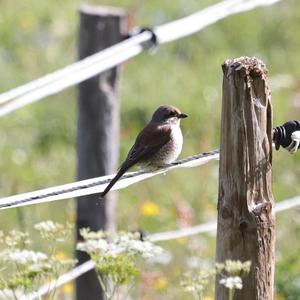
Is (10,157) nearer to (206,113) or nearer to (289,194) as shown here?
(206,113)

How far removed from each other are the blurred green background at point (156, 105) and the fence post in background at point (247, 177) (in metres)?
1.73

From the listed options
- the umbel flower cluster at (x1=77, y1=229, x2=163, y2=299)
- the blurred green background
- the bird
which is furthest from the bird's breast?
the umbel flower cluster at (x1=77, y1=229, x2=163, y2=299)

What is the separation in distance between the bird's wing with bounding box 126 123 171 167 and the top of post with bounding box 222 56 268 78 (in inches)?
65.9

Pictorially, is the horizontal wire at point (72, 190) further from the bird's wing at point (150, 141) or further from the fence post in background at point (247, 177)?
the fence post in background at point (247, 177)

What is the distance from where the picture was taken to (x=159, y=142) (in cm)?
513

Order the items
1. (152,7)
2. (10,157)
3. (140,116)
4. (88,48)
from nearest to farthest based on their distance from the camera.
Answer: (88,48)
(10,157)
(140,116)
(152,7)

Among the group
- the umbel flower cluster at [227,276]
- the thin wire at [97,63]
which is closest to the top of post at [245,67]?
the umbel flower cluster at [227,276]

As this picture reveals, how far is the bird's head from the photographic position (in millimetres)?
5180

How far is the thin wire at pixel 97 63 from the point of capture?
4.75 m

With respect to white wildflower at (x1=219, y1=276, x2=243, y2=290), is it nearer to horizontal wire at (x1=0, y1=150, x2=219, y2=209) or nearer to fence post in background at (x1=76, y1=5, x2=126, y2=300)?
horizontal wire at (x1=0, y1=150, x2=219, y2=209)

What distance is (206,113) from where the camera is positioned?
8.80m

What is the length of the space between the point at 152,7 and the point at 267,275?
7.23 meters

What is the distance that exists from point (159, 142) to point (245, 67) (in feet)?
5.88

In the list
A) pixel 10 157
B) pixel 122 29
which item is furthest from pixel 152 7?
pixel 122 29
